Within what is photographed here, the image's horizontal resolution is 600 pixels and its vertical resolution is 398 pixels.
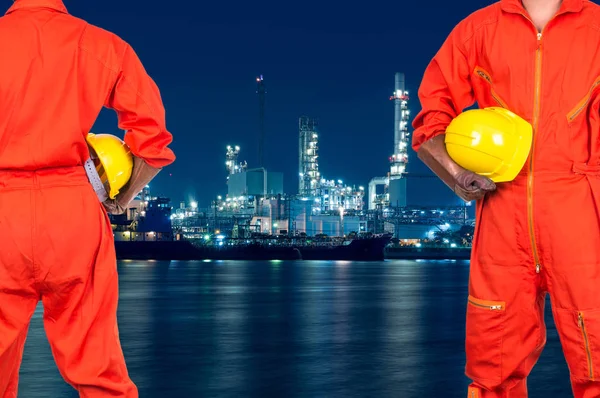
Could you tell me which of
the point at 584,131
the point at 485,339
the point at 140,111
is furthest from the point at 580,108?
the point at 140,111

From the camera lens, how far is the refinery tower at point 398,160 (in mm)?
102688

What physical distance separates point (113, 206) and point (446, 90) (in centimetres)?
146

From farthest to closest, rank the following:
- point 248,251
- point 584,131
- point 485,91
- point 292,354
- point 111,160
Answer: point 248,251 < point 292,354 < point 485,91 < point 111,160 < point 584,131

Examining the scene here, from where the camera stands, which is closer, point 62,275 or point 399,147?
point 62,275

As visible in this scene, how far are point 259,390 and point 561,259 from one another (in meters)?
3.49

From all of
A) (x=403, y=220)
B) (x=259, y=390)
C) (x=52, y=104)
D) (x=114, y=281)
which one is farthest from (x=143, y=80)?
(x=403, y=220)

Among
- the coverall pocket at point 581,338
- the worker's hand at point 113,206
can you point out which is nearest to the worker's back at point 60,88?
the worker's hand at point 113,206

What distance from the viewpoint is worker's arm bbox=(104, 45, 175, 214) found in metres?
3.95

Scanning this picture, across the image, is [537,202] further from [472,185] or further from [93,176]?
[93,176]

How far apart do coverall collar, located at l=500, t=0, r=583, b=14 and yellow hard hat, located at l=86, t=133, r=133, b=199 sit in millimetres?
1643

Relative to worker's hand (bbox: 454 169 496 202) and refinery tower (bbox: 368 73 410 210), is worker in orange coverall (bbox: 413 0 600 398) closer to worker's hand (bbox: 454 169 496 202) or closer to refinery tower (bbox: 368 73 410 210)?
worker's hand (bbox: 454 169 496 202)

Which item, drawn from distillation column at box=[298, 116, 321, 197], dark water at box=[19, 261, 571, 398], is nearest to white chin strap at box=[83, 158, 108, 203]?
dark water at box=[19, 261, 571, 398]

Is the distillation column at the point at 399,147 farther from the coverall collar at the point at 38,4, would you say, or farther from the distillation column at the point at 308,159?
the coverall collar at the point at 38,4

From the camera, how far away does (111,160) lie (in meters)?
3.94
